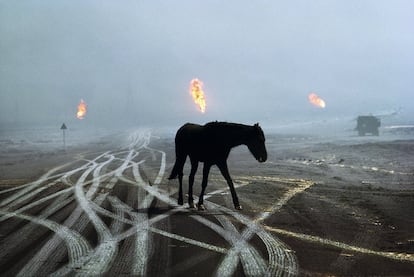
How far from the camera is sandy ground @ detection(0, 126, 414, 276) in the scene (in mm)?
6180

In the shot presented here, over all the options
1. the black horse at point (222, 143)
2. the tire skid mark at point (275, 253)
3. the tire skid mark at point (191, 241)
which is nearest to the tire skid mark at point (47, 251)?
the tire skid mark at point (191, 241)

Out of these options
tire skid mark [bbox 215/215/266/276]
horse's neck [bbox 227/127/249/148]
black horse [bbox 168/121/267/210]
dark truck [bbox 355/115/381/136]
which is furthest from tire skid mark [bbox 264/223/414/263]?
dark truck [bbox 355/115/381/136]

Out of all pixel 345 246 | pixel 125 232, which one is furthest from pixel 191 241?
pixel 345 246

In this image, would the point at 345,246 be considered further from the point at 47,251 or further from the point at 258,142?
the point at 47,251

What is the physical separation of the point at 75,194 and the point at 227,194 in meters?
5.33

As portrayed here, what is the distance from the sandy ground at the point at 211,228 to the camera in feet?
20.3

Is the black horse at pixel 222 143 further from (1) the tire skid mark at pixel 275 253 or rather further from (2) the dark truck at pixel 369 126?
(2) the dark truck at pixel 369 126

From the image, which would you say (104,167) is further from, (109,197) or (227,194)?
(227,194)

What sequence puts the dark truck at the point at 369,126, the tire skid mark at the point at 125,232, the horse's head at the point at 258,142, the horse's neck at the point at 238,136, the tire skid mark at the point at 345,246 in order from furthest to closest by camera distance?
the dark truck at the point at 369,126
the horse's neck at the point at 238,136
the horse's head at the point at 258,142
the tire skid mark at the point at 345,246
the tire skid mark at the point at 125,232

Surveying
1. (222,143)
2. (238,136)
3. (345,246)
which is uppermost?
(238,136)

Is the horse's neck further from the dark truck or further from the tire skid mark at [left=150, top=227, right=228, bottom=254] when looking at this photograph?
the dark truck

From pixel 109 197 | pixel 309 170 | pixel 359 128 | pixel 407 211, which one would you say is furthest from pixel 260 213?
pixel 359 128

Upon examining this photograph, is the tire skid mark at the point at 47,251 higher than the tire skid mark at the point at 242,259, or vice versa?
the tire skid mark at the point at 47,251

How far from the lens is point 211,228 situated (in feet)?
27.8
